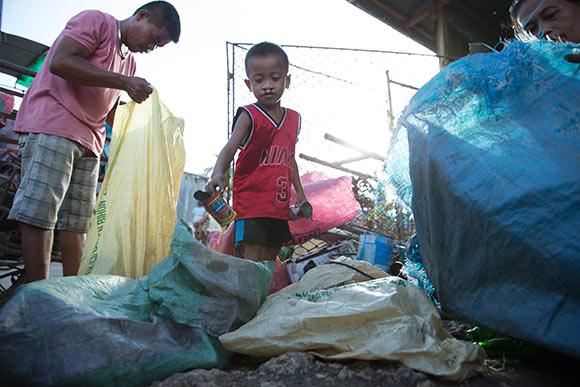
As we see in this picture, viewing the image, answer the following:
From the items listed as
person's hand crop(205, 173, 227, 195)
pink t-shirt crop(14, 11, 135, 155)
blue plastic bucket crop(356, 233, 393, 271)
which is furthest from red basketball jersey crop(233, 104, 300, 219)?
blue plastic bucket crop(356, 233, 393, 271)

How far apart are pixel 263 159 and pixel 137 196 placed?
26.4 inches

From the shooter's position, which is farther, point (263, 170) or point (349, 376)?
point (263, 170)

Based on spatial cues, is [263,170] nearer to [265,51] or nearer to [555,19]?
[265,51]

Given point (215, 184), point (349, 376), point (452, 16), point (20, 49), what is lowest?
point (349, 376)

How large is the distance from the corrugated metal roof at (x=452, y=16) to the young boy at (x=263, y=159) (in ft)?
6.88

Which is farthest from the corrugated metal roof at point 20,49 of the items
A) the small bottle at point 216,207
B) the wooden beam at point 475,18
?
the wooden beam at point 475,18

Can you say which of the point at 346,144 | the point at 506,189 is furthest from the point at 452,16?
the point at 506,189

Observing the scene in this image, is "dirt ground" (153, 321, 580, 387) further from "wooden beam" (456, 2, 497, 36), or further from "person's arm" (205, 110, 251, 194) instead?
"wooden beam" (456, 2, 497, 36)

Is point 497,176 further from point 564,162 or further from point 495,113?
point 495,113

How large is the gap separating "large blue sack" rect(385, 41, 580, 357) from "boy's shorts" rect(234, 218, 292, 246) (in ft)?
2.90

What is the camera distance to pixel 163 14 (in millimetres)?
1938

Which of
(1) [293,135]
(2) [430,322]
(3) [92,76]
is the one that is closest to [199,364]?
(2) [430,322]

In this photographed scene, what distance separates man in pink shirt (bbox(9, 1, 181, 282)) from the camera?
1.54 metres

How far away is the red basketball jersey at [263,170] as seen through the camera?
1948mm
